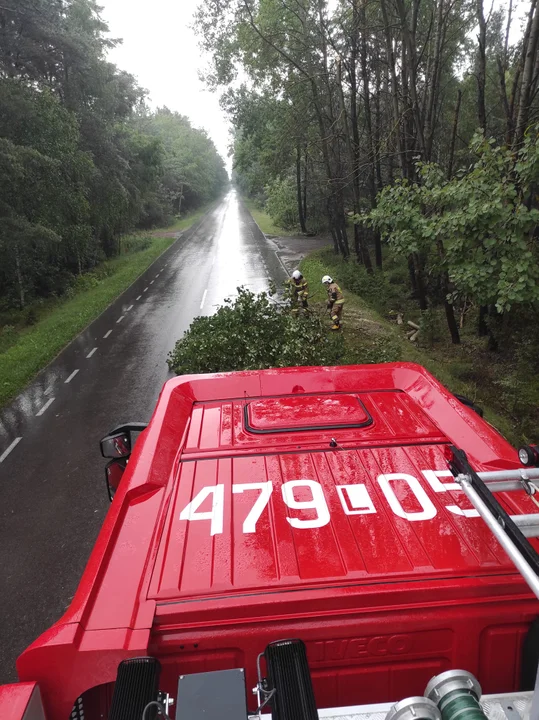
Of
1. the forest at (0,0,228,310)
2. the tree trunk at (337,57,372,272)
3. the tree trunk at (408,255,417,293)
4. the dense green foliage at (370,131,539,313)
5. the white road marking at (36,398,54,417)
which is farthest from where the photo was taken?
the tree trunk at (337,57,372,272)

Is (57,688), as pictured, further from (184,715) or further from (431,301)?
(431,301)

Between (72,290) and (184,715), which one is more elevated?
(184,715)

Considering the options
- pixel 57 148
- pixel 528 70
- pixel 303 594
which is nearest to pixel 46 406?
pixel 303 594

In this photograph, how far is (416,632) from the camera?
190 centimetres

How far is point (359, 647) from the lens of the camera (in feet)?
6.20

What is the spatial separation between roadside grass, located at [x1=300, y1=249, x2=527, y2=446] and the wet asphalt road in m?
4.16

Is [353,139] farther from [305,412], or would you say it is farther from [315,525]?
[315,525]

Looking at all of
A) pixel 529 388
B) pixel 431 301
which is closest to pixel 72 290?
pixel 431 301

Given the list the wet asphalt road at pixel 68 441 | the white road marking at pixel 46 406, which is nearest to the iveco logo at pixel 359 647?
the wet asphalt road at pixel 68 441

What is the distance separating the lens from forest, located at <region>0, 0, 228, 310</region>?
14.3m

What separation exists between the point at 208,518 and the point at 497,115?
27.2 meters

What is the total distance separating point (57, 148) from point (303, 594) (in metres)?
17.2

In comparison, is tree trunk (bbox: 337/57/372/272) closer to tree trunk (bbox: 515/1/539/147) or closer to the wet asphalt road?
the wet asphalt road

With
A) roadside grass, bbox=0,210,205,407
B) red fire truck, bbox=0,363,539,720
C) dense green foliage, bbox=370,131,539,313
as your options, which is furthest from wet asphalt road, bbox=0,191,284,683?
dense green foliage, bbox=370,131,539,313
